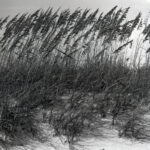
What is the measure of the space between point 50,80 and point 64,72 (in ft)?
1.14

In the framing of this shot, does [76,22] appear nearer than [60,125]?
No

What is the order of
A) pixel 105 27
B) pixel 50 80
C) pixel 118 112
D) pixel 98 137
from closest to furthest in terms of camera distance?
1. pixel 98 137
2. pixel 118 112
3. pixel 50 80
4. pixel 105 27

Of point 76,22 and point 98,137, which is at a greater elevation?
point 76,22

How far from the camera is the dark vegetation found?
3.64 m

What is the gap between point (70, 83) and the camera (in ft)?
15.5

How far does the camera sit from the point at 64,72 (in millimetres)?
4836

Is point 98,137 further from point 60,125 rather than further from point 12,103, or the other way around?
point 12,103

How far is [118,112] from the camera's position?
3.93 metres

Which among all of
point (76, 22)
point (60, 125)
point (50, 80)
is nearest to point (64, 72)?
point (50, 80)

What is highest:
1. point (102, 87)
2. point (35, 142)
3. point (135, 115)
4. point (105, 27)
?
point (105, 27)

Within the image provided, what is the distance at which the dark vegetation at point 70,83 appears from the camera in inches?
143

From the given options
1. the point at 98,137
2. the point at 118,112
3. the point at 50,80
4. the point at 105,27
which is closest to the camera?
the point at 98,137

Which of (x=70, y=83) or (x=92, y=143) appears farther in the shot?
(x=70, y=83)

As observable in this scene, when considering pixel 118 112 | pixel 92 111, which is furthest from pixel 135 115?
pixel 92 111
